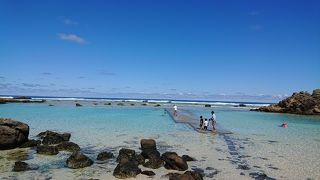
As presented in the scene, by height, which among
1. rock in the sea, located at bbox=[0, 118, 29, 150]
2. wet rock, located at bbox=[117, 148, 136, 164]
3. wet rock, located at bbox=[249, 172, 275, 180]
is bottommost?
wet rock, located at bbox=[249, 172, 275, 180]

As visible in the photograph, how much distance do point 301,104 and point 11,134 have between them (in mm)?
73312

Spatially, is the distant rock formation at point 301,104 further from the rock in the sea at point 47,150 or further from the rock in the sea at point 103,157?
the rock in the sea at point 47,150

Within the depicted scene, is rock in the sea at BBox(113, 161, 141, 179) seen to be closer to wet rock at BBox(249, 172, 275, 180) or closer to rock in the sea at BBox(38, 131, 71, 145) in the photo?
wet rock at BBox(249, 172, 275, 180)

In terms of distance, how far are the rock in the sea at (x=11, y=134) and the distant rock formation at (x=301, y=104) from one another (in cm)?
6904

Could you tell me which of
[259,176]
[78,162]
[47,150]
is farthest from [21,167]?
[259,176]

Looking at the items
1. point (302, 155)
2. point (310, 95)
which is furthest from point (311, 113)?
point (302, 155)

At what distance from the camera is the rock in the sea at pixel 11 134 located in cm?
2242

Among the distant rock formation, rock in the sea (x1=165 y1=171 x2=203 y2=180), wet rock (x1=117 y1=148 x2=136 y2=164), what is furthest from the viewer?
the distant rock formation

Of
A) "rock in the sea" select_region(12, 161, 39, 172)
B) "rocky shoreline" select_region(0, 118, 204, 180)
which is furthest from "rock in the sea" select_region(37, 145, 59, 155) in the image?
"rock in the sea" select_region(12, 161, 39, 172)

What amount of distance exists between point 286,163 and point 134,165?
31.0ft

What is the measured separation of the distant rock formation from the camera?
256 ft

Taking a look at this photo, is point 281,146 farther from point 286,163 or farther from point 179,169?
point 179,169

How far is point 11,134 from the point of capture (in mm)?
22969

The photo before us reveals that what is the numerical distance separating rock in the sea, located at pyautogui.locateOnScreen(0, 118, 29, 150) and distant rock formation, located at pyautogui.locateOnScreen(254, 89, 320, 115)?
69.0 m
